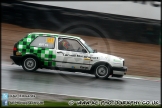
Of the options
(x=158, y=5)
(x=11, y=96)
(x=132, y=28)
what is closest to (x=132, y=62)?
(x=132, y=28)

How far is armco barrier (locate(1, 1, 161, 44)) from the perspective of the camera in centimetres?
1806

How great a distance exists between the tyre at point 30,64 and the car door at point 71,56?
769 mm

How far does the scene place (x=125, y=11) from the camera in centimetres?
1858

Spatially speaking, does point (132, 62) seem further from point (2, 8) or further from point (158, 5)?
point (2, 8)

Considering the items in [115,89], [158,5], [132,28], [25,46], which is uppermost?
[158,5]

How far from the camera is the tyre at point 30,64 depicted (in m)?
11.7

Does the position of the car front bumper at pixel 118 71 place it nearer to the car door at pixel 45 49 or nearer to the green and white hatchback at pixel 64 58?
the green and white hatchback at pixel 64 58

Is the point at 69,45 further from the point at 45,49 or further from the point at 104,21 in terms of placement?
the point at 104,21

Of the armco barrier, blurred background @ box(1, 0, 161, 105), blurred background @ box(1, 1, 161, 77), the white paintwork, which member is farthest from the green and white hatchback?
the white paintwork

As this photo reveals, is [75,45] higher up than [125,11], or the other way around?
[125,11]

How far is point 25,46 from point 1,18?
24.4ft

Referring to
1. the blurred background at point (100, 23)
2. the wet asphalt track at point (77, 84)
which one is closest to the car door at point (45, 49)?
the wet asphalt track at point (77, 84)

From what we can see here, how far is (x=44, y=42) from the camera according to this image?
38.9 ft

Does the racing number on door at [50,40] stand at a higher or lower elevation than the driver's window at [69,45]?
higher
